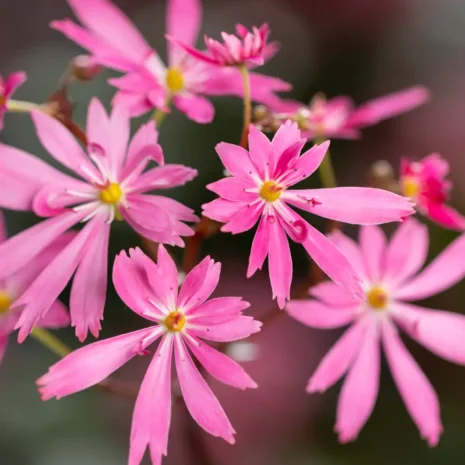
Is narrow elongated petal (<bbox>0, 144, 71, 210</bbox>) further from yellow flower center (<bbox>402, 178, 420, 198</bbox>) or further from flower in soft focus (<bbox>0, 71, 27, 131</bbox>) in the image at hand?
yellow flower center (<bbox>402, 178, 420, 198</bbox>)

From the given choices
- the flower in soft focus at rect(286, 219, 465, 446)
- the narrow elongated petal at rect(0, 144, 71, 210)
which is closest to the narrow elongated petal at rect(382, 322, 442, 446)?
the flower in soft focus at rect(286, 219, 465, 446)

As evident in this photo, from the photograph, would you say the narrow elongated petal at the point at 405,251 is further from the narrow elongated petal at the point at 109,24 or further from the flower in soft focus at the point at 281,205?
the narrow elongated petal at the point at 109,24

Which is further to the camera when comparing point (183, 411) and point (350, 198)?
point (183, 411)

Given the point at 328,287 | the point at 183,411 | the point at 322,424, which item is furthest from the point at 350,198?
the point at 322,424

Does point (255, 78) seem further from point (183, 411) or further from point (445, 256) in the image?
point (183, 411)

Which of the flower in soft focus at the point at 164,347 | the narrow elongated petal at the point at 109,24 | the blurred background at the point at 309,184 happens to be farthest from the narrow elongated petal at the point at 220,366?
the narrow elongated petal at the point at 109,24

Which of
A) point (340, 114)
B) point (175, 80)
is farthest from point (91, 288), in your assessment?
point (340, 114)
